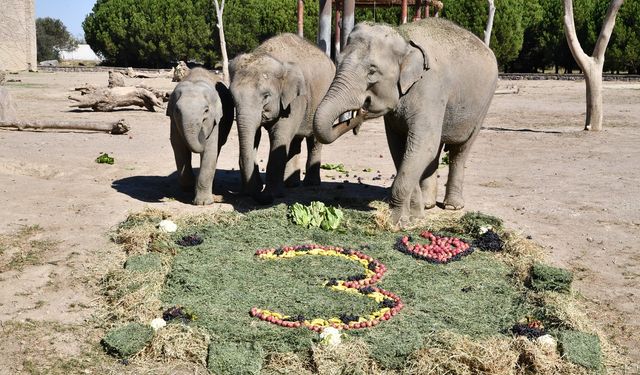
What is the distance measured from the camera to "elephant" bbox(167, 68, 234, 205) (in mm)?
9414

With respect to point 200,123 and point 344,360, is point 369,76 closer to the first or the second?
point 200,123

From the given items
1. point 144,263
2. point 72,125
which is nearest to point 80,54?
point 72,125

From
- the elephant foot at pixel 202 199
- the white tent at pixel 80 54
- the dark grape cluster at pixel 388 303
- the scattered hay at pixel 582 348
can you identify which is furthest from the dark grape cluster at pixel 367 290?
the white tent at pixel 80 54

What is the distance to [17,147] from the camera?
562 inches

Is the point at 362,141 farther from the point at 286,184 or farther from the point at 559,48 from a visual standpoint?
the point at 559,48

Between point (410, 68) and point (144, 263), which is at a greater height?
point (410, 68)

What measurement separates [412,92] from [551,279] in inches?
112

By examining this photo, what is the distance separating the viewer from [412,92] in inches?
346

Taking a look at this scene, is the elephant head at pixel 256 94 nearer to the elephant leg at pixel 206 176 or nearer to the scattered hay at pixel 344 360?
the elephant leg at pixel 206 176

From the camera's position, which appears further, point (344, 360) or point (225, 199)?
point (225, 199)

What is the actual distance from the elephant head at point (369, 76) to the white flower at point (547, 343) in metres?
3.55

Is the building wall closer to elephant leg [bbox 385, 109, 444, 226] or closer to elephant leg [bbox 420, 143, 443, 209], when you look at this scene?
elephant leg [bbox 420, 143, 443, 209]

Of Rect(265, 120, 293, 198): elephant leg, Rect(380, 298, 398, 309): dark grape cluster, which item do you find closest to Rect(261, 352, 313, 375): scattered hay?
Rect(380, 298, 398, 309): dark grape cluster

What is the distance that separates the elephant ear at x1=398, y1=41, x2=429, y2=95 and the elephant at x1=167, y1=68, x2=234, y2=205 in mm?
2611
